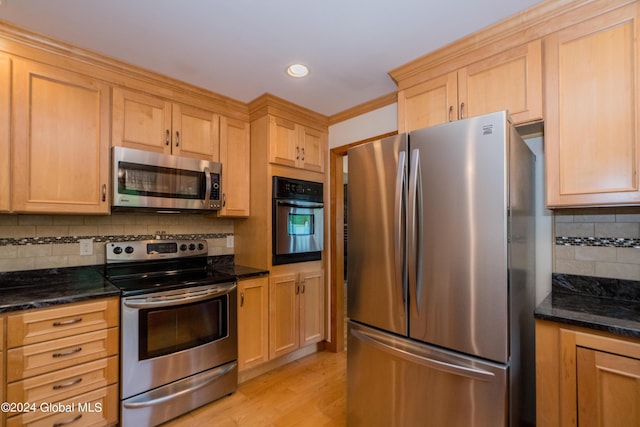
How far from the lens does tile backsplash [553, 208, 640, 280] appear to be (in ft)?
5.10

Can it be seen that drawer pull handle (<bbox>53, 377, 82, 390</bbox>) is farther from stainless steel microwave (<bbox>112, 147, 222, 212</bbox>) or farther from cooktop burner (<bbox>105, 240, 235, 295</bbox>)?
stainless steel microwave (<bbox>112, 147, 222, 212</bbox>)

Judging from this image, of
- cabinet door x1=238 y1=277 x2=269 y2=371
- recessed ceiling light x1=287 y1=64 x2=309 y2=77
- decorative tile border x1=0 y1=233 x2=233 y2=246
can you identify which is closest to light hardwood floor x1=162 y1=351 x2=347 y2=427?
cabinet door x1=238 y1=277 x2=269 y2=371

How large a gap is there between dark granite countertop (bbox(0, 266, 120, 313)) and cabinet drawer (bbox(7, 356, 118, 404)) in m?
0.38

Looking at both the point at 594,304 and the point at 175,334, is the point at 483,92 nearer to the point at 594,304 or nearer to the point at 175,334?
the point at 594,304

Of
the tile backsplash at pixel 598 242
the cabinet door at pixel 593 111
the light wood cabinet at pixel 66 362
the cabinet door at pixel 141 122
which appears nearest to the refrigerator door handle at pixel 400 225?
the cabinet door at pixel 593 111

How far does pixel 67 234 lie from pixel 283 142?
1734 mm

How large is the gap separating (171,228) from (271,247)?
880 millimetres

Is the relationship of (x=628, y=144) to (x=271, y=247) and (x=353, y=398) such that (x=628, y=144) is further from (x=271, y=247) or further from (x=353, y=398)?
(x=271, y=247)

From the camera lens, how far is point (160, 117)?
223cm

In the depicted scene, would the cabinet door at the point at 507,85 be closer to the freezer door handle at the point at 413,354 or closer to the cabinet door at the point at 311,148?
the freezer door handle at the point at 413,354

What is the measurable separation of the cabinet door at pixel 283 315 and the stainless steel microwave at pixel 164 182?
33.8 inches

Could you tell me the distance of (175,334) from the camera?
1.99 meters

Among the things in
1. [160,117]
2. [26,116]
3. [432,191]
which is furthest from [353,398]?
[26,116]

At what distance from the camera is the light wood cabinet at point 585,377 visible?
1.13 metres
